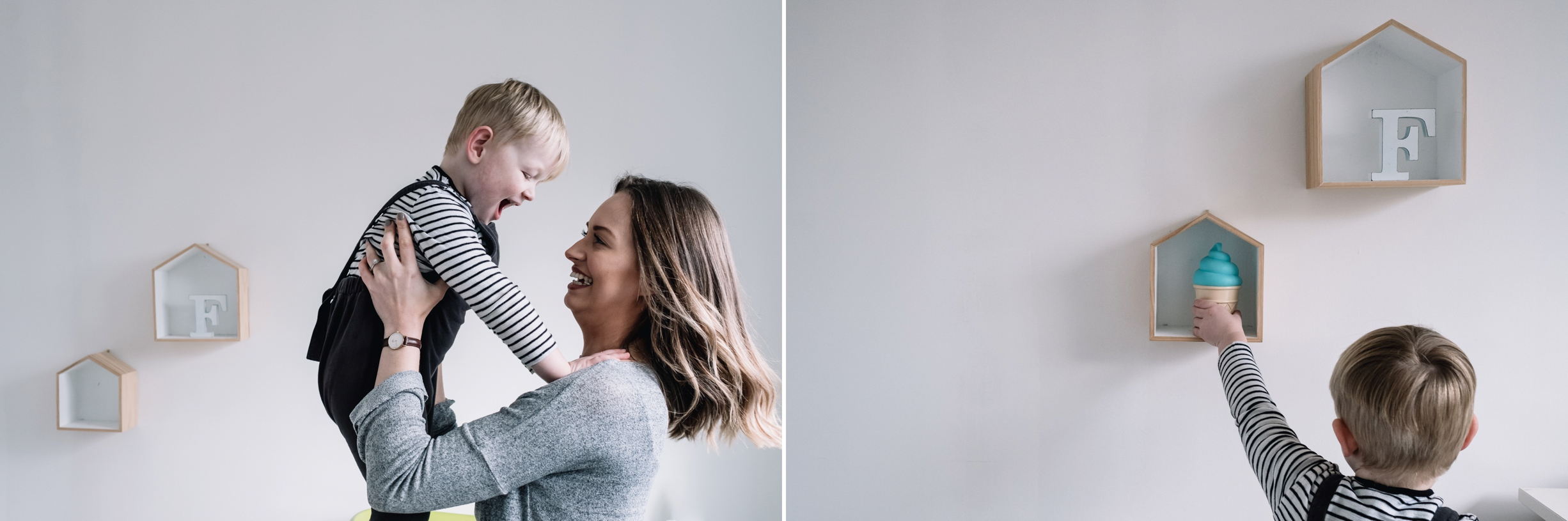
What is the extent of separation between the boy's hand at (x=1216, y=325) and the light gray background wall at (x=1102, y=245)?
4.3 inches

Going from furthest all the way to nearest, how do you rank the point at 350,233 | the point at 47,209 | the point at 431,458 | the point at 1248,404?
the point at 47,209, the point at 350,233, the point at 1248,404, the point at 431,458

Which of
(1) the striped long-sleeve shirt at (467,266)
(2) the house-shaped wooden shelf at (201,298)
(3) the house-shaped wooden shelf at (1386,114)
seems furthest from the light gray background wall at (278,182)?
(3) the house-shaped wooden shelf at (1386,114)

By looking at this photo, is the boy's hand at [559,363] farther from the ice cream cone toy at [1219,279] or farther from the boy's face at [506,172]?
the ice cream cone toy at [1219,279]

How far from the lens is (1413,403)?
1.02 metres

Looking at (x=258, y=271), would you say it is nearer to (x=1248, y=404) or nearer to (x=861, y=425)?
(x=861, y=425)

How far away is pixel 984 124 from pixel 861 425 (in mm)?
746

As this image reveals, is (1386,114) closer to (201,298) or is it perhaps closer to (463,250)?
(463,250)

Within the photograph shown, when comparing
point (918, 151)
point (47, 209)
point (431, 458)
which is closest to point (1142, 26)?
point (918, 151)

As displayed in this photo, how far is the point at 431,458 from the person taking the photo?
0.77 metres

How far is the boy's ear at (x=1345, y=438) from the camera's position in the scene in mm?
1090

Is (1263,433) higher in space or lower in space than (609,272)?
lower

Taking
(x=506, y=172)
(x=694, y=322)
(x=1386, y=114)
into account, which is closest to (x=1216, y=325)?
(x=1386, y=114)

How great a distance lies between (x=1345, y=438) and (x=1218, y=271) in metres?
0.44

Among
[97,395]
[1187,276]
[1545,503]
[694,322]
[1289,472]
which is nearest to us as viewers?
[694,322]
